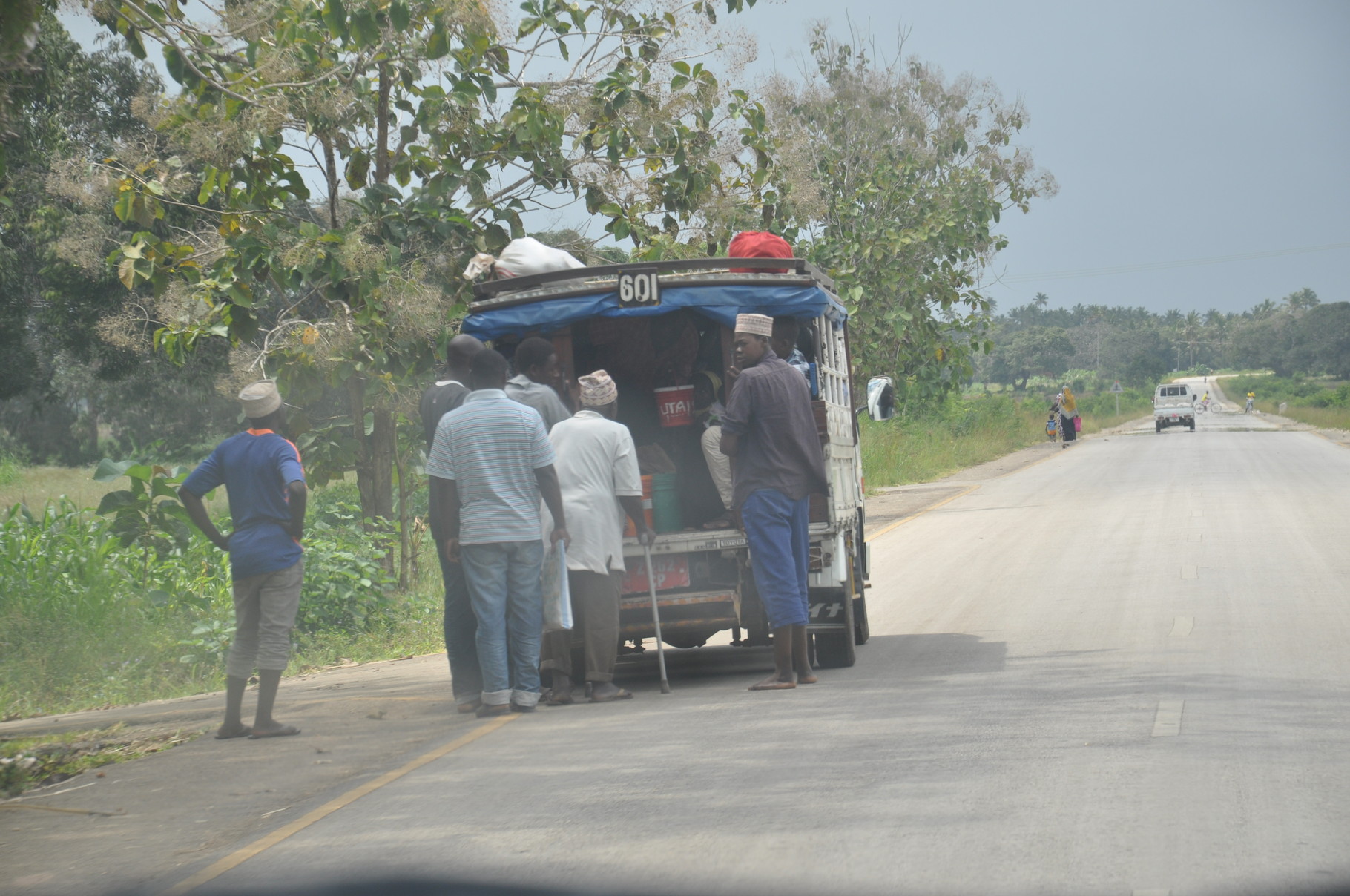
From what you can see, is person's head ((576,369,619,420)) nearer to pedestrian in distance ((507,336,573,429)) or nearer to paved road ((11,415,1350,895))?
pedestrian in distance ((507,336,573,429))

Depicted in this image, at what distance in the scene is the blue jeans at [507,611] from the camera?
308 inches

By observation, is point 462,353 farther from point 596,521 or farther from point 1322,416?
point 1322,416

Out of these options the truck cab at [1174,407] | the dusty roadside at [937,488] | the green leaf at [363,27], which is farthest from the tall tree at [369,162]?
the truck cab at [1174,407]

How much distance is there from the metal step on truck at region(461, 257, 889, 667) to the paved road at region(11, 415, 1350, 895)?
485 mm

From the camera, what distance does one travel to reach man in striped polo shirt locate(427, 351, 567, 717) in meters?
7.83

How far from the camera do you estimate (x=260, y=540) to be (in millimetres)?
7430

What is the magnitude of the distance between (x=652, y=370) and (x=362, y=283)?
2410mm

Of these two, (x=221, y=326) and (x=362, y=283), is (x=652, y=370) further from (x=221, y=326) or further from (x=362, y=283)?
(x=221, y=326)

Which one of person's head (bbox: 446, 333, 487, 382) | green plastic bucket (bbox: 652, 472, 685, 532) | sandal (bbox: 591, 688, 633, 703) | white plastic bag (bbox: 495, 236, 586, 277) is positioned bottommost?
sandal (bbox: 591, 688, 633, 703)

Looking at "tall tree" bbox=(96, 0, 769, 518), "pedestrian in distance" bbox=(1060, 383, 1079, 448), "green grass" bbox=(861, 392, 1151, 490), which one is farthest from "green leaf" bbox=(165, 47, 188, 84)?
"pedestrian in distance" bbox=(1060, 383, 1079, 448)

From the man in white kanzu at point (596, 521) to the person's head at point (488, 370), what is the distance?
579mm

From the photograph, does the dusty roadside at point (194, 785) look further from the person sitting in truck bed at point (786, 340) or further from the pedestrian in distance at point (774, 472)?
the person sitting in truck bed at point (786, 340)

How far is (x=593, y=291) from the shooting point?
28.2 ft

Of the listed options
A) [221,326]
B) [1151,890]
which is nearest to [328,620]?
[221,326]
